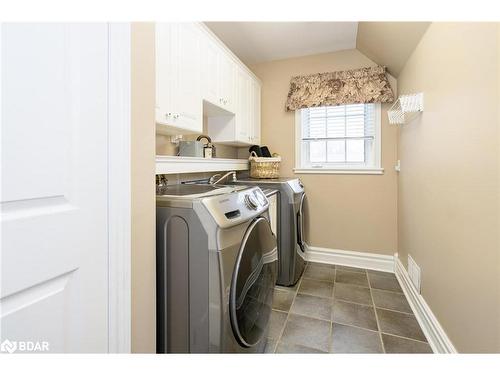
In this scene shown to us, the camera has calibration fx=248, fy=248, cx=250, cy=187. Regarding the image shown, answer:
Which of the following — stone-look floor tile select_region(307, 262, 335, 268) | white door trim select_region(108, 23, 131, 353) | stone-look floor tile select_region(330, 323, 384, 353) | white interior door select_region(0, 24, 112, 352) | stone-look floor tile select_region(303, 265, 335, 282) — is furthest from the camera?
stone-look floor tile select_region(307, 262, 335, 268)

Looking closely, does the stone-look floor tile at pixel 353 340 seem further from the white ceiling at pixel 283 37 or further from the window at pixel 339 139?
A: the white ceiling at pixel 283 37

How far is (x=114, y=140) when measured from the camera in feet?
2.50

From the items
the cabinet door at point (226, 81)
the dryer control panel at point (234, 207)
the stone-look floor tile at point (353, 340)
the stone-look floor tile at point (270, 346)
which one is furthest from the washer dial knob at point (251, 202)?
the cabinet door at point (226, 81)

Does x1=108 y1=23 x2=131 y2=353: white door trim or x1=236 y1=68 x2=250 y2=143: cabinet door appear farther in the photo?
x1=236 y1=68 x2=250 y2=143: cabinet door

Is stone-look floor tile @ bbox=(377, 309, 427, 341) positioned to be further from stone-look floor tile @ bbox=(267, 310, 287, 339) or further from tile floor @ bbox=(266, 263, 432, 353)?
stone-look floor tile @ bbox=(267, 310, 287, 339)

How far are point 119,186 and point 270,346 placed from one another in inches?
52.5

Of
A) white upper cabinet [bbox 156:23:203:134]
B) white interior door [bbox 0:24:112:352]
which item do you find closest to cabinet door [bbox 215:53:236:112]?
white upper cabinet [bbox 156:23:203:134]

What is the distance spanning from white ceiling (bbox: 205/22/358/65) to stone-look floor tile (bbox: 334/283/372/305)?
2411 mm

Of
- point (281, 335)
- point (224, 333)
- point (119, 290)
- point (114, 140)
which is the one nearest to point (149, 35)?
point (114, 140)

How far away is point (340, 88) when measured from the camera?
2.69 m

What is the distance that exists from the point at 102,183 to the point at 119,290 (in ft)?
1.14

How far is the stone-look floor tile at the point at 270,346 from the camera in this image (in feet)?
4.83

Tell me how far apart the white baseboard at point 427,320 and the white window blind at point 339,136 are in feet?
4.16

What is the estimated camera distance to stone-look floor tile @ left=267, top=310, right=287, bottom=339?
64.1 inches
